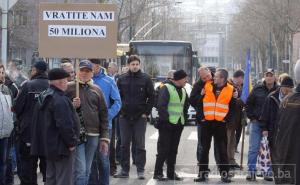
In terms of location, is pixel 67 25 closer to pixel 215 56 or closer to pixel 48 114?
pixel 48 114

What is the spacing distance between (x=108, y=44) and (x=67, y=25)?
60 cm

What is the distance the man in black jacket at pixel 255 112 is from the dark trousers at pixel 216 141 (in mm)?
586

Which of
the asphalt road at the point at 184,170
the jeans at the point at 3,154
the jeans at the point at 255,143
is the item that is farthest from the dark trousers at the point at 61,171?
the jeans at the point at 255,143

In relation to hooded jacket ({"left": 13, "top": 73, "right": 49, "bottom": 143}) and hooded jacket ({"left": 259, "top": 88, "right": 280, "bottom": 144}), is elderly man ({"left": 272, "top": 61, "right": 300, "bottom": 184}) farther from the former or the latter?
hooded jacket ({"left": 259, "top": 88, "right": 280, "bottom": 144})

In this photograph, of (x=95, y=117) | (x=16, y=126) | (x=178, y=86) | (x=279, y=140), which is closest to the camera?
(x=279, y=140)

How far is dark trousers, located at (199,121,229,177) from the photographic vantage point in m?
11.6

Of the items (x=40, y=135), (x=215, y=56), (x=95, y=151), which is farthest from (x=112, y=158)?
(x=215, y=56)

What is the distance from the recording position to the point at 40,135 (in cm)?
824

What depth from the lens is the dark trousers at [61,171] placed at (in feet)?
26.7

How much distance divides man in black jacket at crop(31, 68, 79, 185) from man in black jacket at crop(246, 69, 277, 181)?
15.4 ft

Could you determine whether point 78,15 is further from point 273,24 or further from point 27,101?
point 273,24

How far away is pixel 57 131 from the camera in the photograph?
803 cm

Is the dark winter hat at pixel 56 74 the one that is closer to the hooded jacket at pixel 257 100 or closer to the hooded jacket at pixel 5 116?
the hooded jacket at pixel 5 116

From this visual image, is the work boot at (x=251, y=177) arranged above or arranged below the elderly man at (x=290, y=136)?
below
